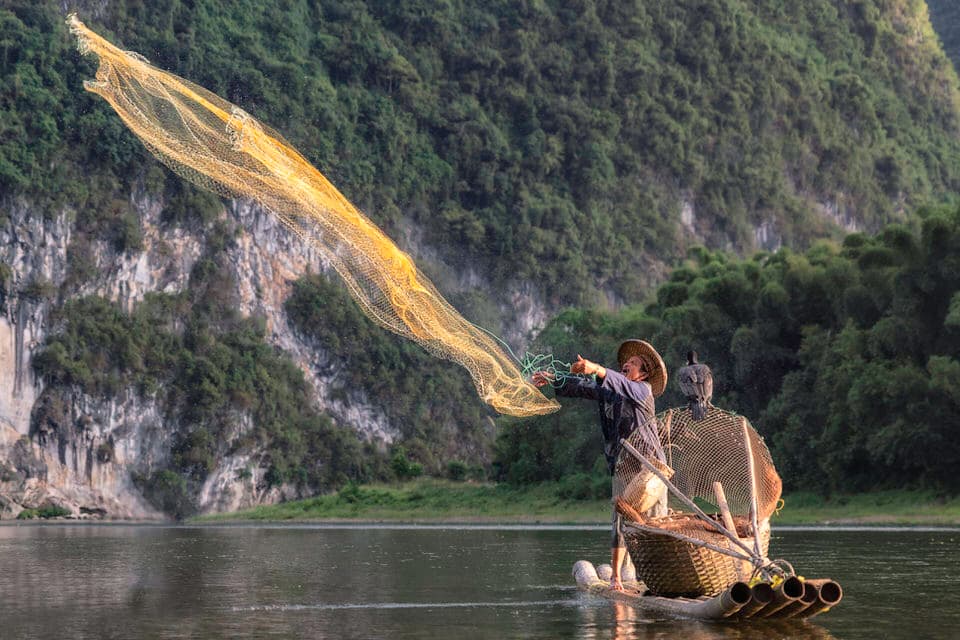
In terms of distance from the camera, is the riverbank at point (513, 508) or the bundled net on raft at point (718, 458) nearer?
the bundled net on raft at point (718, 458)

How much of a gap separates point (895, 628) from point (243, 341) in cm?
8323

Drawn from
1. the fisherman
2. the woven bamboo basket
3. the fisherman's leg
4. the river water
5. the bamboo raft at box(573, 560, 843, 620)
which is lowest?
the river water

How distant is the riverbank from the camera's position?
141 feet

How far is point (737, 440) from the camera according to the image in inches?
649

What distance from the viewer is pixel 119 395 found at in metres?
91.4

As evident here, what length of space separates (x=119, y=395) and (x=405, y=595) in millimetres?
75755

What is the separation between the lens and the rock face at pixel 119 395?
86438mm

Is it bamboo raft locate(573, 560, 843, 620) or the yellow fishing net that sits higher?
the yellow fishing net

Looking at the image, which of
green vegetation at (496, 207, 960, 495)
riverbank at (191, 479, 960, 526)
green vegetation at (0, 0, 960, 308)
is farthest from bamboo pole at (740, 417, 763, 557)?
green vegetation at (0, 0, 960, 308)

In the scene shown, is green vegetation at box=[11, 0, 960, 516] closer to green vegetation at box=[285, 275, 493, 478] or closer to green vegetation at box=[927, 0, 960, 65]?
green vegetation at box=[285, 275, 493, 478]

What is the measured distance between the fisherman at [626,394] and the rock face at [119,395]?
71.0 meters

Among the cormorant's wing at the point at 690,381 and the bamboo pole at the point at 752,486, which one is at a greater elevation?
the cormorant's wing at the point at 690,381

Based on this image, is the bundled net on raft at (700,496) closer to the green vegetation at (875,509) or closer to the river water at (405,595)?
the river water at (405,595)

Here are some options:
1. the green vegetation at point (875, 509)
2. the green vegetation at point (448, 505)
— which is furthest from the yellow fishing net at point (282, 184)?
the green vegetation at point (448, 505)
